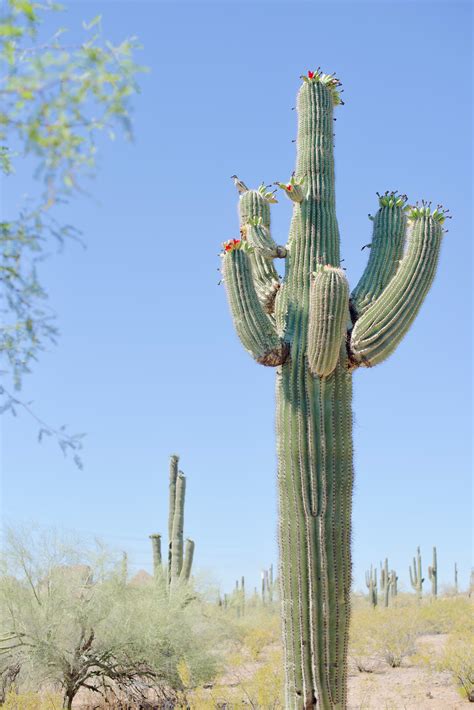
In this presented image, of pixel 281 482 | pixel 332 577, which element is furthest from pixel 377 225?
pixel 332 577

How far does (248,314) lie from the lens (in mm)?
9281

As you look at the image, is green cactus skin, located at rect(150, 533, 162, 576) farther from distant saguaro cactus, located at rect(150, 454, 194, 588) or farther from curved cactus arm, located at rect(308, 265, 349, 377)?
curved cactus arm, located at rect(308, 265, 349, 377)

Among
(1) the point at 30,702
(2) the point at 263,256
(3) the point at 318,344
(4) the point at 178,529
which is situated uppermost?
(2) the point at 263,256

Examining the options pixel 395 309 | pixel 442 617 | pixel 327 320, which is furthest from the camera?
pixel 442 617

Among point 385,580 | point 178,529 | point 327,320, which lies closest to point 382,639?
point 178,529

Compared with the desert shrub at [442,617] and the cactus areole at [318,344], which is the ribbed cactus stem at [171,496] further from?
the cactus areole at [318,344]

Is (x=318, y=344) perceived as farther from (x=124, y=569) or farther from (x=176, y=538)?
(x=176, y=538)

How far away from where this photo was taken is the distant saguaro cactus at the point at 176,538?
16719mm

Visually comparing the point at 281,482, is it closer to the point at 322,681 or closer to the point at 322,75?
the point at 322,681

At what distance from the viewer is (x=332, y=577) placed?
861 centimetres

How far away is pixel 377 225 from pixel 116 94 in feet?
25.4

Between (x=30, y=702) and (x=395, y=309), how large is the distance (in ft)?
21.8

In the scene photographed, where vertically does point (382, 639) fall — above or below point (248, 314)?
below

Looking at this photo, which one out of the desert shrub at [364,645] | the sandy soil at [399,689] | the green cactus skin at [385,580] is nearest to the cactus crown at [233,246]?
the sandy soil at [399,689]
